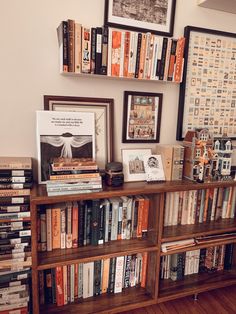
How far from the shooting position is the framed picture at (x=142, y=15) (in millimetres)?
1432

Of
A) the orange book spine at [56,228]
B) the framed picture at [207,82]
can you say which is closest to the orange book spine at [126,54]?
the framed picture at [207,82]

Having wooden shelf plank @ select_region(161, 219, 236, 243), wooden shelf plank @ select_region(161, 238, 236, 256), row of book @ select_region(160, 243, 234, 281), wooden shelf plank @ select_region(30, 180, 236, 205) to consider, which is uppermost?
wooden shelf plank @ select_region(30, 180, 236, 205)

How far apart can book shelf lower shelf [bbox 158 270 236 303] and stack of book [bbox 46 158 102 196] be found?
84cm

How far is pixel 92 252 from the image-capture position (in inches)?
54.2

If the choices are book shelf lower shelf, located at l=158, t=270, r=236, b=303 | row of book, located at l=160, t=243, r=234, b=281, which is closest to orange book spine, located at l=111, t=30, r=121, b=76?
row of book, located at l=160, t=243, r=234, b=281

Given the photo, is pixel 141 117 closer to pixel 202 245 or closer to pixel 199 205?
pixel 199 205

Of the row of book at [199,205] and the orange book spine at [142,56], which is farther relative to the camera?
the row of book at [199,205]

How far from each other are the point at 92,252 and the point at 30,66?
1043 millimetres

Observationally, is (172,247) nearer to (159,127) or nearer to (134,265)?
(134,265)

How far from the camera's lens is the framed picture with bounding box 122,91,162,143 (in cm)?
158

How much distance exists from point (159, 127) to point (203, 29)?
2.21 ft

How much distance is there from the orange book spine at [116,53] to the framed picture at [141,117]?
0.21 meters

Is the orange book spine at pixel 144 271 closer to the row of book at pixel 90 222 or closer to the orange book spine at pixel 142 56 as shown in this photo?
the row of book at pixel 90 222

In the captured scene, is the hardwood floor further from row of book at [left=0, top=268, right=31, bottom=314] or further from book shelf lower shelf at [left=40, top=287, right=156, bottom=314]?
row of book at [left=0, top=268, right=31, bottom=314]
